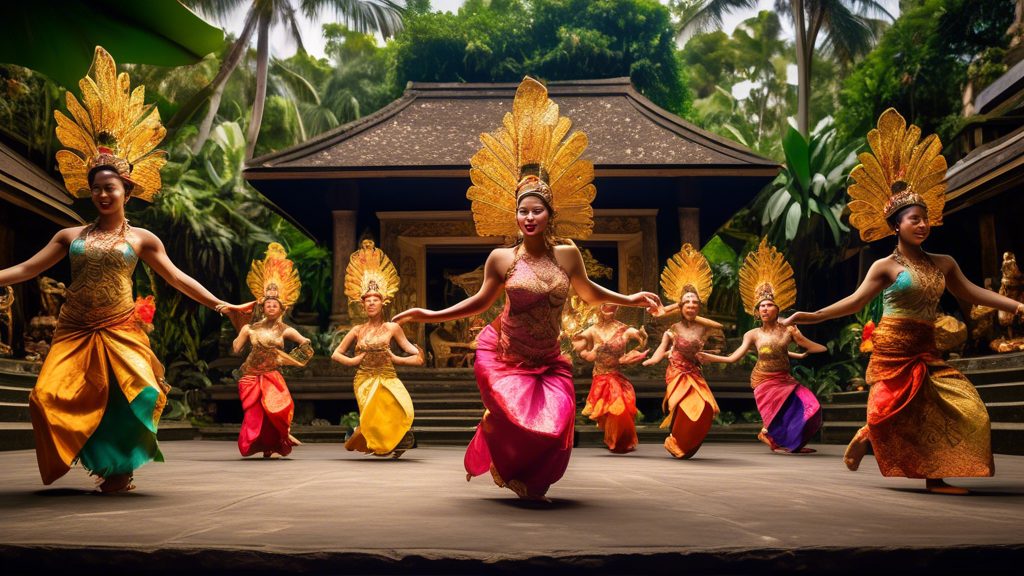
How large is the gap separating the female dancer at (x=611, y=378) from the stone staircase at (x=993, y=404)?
3540 millimetres

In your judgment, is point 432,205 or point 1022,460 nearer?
point 1022,460

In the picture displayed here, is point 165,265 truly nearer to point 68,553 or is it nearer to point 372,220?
point 68,553

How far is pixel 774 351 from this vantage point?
9.95 meters

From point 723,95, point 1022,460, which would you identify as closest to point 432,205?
point 1022,460

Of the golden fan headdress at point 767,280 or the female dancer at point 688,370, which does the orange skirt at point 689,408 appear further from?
the golden fan headdress at point 767,280

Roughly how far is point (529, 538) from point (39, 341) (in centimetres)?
1264

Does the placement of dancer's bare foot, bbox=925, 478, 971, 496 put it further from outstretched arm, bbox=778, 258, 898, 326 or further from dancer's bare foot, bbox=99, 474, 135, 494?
dancer's bare foot, bbox=99, 474, 135, 494

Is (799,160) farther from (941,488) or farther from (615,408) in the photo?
(941,488)

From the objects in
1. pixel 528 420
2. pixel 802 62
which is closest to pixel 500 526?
pixel 528 420

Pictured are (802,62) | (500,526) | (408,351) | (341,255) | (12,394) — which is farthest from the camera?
(802,62)

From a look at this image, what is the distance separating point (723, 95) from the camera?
44.6 meters

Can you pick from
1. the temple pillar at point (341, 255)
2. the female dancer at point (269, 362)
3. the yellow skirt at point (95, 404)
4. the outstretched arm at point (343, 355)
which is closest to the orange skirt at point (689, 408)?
the outstretched arm at point (343, 355)

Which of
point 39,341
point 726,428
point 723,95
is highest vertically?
point 723,95

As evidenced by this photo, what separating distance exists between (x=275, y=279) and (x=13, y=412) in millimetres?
3788
